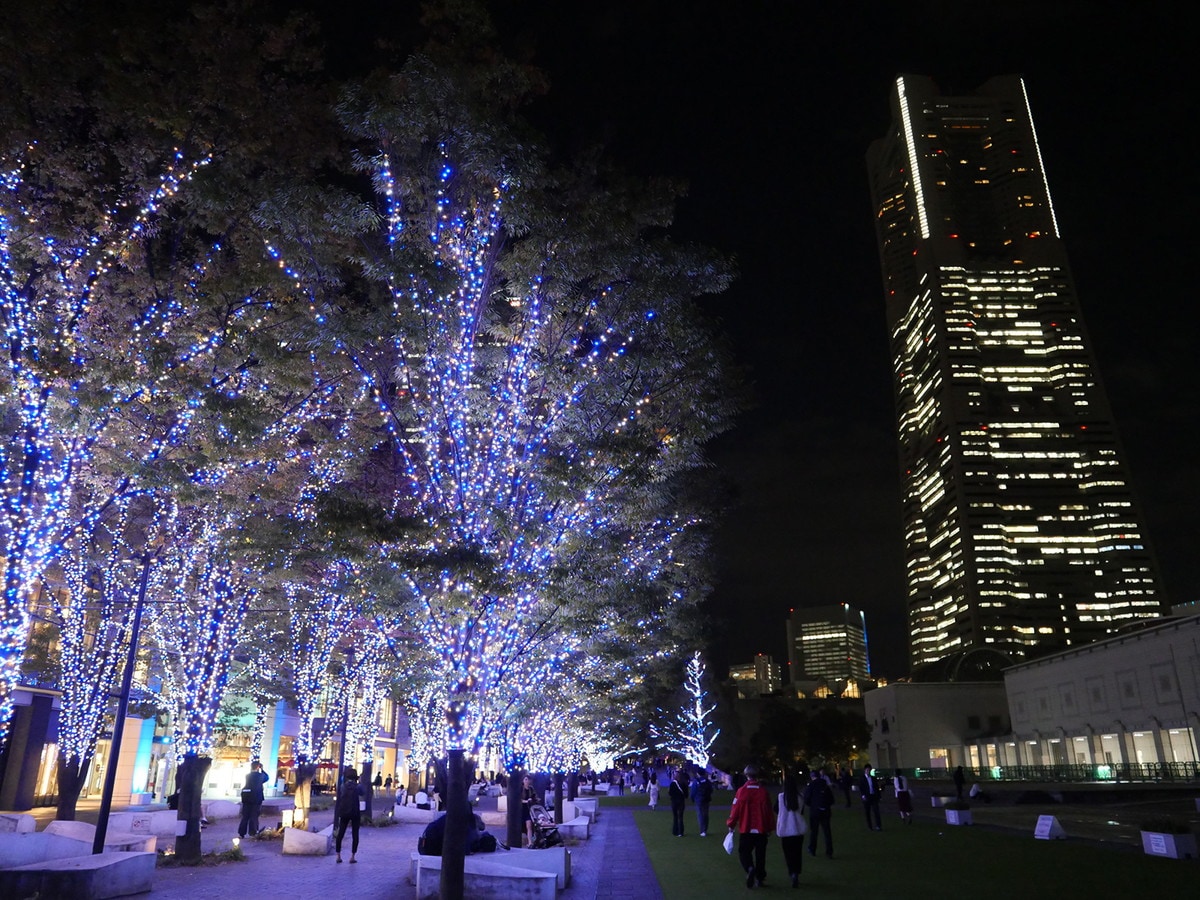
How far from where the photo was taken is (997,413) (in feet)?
499

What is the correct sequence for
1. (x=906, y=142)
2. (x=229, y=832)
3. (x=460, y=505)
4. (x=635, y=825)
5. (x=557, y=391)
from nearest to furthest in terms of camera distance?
(x=460, y=505)
(x=557, y=391)
(x=229, y=832)
(x=635, y=825)
(x=906, y=142)

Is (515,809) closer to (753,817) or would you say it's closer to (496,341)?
(753,817)

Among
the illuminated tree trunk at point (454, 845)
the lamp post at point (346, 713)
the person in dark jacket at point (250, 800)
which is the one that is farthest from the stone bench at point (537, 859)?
the person in dark jacket at point (250, 800)

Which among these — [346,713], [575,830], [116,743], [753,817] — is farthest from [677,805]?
[116,743]

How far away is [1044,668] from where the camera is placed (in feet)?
187

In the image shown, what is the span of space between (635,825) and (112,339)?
20.6 metres

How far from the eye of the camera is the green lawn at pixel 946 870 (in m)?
9.97

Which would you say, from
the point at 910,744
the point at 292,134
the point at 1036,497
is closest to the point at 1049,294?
the point at 1036,497

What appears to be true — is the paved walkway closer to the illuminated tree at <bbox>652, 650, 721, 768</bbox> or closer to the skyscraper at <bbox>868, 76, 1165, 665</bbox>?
the illuminated tree at <bbox>652, 650, 721, 768</bbox>

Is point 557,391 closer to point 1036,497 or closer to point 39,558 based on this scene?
point 39,558

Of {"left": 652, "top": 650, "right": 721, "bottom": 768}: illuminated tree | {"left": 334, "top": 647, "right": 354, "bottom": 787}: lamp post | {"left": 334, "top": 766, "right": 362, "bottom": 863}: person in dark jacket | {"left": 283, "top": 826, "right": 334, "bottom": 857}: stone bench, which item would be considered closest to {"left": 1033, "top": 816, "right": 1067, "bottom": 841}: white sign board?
{"left": 334, "top": 766, "right": 362, "bottom": 863}: person in dark jacket

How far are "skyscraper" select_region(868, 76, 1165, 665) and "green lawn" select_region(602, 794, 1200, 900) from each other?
14160 cm

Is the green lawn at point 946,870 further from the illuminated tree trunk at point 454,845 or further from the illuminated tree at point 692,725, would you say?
the illuminated tree at point 692,725

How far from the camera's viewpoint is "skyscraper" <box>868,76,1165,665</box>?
141 m
